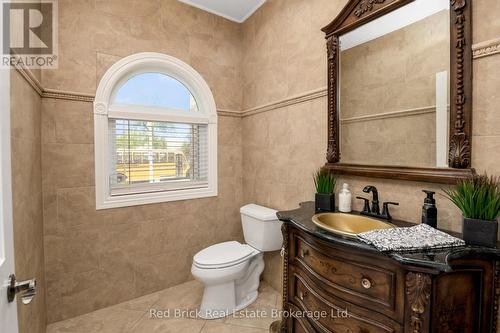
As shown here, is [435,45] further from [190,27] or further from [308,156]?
[190,27]

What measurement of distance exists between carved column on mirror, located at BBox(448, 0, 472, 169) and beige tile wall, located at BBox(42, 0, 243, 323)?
190cm

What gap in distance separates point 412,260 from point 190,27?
252 cm

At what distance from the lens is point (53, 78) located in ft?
5.96

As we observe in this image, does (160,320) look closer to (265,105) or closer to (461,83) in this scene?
(265,105)

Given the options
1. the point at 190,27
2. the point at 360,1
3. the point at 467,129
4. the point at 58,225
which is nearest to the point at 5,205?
the point at 58,225

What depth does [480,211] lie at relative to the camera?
37.3 inches

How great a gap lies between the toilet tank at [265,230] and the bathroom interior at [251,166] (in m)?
0.01

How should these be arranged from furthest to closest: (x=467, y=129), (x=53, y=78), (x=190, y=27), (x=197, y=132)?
(x=197, y=132) < (x=190, y=27) < (x=53, y=78) < (x=467, y=129)

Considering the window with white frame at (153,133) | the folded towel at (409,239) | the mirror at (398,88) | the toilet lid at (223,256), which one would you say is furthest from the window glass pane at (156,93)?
the folded towel at (409,239)

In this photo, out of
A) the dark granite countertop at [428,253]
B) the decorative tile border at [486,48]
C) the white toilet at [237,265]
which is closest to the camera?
the dark granite countertop at [428,253]

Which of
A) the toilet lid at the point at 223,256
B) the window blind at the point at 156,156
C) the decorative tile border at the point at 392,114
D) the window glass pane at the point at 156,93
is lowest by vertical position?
the toilet lid at the point at 223,256

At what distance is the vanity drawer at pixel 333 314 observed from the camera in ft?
3.17

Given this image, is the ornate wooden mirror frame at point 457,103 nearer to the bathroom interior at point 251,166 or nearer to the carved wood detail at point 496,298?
the bathroom interior at point 251,166

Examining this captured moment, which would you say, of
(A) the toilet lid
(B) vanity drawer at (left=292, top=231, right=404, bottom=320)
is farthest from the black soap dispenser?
(A) the toilet lid
